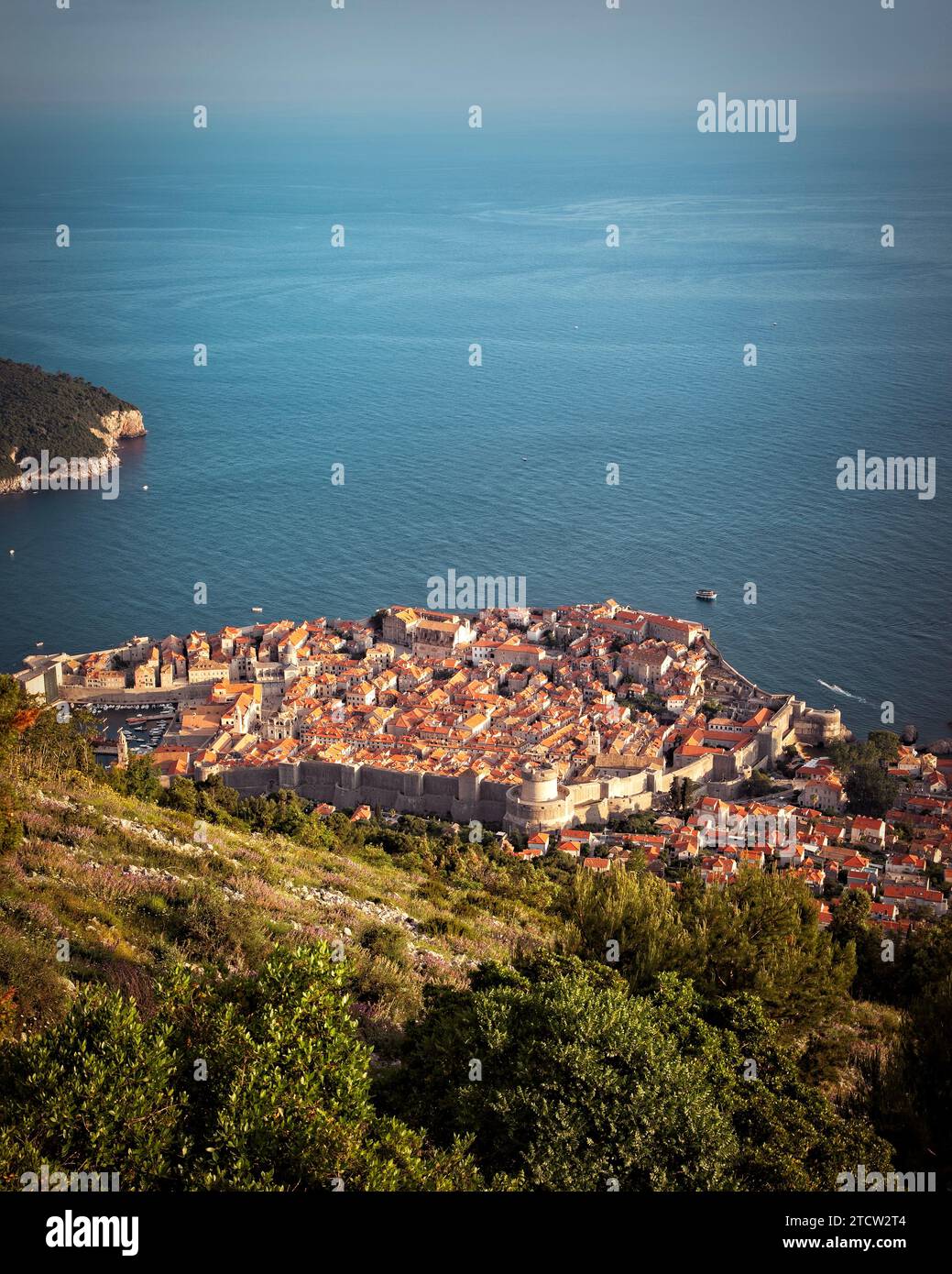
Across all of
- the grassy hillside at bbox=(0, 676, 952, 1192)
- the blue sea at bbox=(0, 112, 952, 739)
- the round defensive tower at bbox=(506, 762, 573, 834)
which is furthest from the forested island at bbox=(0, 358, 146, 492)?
the grassy hillside at bbox=(0, 676, 952, 1192)

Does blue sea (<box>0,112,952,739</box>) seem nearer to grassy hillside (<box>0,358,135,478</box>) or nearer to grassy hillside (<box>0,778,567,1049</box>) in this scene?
grassy hillside (<box>0,358,135,478</box>)

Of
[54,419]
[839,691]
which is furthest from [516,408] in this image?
[839,691]

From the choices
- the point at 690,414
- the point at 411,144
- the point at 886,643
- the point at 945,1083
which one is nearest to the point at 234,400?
the point at 690,414

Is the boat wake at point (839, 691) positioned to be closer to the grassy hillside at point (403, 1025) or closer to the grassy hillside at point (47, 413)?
the grassy hillside at point (403, 1025)

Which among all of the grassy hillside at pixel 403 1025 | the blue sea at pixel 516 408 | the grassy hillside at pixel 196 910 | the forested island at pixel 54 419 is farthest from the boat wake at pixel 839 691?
the forested island at pixel 54 419
